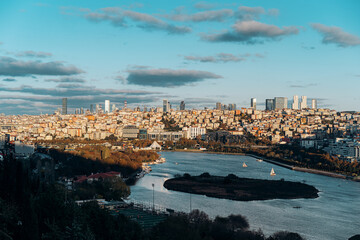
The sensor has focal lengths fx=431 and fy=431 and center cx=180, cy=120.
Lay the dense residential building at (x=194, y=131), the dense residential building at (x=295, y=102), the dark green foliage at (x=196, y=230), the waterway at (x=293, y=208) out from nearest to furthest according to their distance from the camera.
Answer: the dark green foliage at (x=196, y=230) < the waterway at (x=293, y=208) < the dense residential building at (x=194, y=131) < the dense residential building at (x=295, y=102)

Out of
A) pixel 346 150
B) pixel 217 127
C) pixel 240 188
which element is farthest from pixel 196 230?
pixel 217 127

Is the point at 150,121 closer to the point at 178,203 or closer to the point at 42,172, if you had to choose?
the point at 42,172

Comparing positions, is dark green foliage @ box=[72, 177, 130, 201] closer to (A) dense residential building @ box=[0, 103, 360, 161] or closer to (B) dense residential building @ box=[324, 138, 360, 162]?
(B) dense residential building @ box=[324, 138, 360, 162]

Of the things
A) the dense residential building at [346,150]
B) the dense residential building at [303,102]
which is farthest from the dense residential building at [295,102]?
the dense residential building at [346,150]

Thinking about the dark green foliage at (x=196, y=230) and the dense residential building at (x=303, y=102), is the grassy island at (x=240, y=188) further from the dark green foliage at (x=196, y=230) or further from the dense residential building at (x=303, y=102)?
the dense residential building at (x=303, y=102)

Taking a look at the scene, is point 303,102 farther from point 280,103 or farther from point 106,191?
point 106,191

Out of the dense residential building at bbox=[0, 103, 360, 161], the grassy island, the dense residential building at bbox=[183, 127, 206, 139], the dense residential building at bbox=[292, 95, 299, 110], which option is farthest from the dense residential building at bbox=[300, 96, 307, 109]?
the grassy island

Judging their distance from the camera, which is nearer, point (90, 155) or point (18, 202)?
point (18, 202)

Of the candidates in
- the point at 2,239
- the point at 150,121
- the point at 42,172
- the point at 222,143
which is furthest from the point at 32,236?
the point at 150,121

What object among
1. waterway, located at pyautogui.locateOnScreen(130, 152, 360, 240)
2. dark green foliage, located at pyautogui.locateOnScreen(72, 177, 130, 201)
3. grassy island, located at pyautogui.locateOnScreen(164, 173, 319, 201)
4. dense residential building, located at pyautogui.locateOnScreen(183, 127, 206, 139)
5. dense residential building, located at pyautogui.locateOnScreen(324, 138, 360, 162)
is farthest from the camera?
dense residential building, located at pyautogui.locateOnScreen(183, 127, 206, 139)
